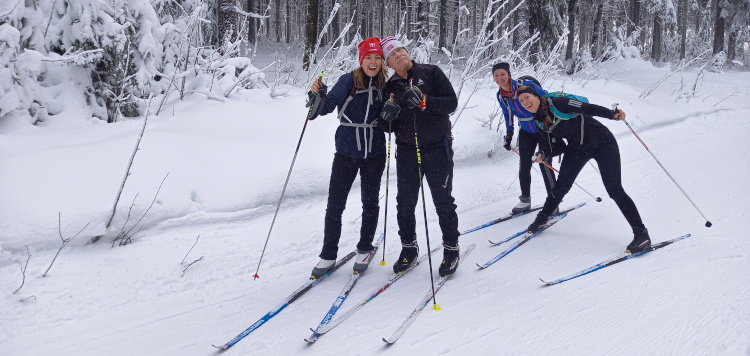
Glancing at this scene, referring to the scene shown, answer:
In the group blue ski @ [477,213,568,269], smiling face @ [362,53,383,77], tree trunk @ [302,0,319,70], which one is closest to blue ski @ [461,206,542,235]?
blue ski @ [477,213,568,269]

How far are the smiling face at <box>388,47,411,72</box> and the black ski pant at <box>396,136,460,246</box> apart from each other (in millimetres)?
595

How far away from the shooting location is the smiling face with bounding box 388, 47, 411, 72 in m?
3.47

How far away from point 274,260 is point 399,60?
2042 millimetres

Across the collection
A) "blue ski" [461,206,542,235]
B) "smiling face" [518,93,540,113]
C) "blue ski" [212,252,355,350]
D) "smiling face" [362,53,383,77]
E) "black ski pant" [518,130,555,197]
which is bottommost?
"blue ski" [461,206,542,235]

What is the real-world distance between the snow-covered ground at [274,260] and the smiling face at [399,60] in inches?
65.3

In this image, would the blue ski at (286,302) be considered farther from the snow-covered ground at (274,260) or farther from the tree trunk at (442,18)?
the tree trunk at (442,18)


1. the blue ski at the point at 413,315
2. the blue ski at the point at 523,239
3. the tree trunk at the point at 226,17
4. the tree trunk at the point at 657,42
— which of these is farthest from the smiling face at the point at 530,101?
the tree trunk at the point at 657,42

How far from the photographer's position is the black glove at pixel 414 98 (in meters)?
3.22

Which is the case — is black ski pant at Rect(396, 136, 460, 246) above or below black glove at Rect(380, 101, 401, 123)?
below

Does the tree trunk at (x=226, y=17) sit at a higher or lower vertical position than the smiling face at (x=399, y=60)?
higher

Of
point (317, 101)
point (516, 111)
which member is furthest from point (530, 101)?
point (317, 101)

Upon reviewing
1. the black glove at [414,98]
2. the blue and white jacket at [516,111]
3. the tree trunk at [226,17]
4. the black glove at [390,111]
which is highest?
the tree trunk at [226,17]

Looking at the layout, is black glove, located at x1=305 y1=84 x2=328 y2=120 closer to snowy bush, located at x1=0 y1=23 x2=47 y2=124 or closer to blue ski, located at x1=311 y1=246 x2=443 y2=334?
blue ski, located at x1=311 y1=246 x2=443 y2=334

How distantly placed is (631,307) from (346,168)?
2.20 m
